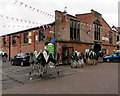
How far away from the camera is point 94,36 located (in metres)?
21.2

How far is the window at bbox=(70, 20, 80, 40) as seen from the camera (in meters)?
17.1

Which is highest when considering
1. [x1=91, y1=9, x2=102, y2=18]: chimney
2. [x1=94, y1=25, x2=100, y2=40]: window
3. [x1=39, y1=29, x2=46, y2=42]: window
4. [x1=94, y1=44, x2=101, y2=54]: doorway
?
[x1=91, y1=9, x2=102, y2=18]: chimney

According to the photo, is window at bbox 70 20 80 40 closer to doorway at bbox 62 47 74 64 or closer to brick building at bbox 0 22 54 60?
doorway at bbox 62 47 74 64

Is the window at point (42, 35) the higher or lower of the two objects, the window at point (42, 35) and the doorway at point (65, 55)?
the higher

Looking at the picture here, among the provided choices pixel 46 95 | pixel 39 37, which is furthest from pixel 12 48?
pixel 46 95

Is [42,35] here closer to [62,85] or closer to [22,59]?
[22,59]

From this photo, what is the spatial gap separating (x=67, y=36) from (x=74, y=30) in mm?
1916

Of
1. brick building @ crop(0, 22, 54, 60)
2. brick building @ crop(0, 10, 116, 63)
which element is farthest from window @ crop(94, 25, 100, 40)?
brick building @ crop(0, 22, 54, 60)

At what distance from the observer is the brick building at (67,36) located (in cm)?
1517

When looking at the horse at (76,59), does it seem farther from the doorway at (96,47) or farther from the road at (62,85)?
the doorway at (96,47)

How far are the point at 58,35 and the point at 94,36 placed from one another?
28.2ft

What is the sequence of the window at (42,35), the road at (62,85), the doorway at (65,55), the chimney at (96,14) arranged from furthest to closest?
the chimney at (96,14), the doorway at (65,55), the window at (42,35), the road at (62,85)

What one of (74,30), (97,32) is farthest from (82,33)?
(97,32)

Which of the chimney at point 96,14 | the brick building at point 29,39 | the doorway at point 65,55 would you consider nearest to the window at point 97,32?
the chimney at point 96,14
